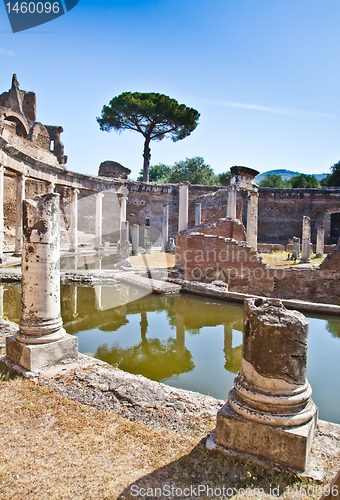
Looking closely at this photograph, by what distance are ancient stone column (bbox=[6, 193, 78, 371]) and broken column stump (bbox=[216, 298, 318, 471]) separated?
252cm

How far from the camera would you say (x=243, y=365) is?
107 inches

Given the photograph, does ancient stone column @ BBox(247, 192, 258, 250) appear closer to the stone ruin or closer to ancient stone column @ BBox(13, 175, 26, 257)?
ancient stone column @ BBox(13, 175, 26, 257)

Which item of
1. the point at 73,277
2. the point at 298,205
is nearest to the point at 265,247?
the point at 298,205

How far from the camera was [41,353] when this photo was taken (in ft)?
13.4

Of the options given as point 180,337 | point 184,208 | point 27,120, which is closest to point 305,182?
point 184,208

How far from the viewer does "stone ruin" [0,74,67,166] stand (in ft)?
91.5

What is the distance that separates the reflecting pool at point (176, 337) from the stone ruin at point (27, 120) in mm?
22014

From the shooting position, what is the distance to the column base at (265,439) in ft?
7.67

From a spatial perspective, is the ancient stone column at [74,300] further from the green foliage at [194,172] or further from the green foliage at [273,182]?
the green foliage at [273,182]

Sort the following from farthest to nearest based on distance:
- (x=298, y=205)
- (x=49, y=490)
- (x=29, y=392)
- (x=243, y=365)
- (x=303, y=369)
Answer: (x=298, y=205)
(x=29, y=392)
(x=243, y=365)
(x=303, y=369)
(x=49, y=490)

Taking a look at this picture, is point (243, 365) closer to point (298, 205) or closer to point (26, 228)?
point (26, 228)

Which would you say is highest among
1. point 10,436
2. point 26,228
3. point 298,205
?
point 298,205

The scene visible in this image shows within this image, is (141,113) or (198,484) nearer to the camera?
(198,484)

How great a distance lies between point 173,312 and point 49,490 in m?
6.19
